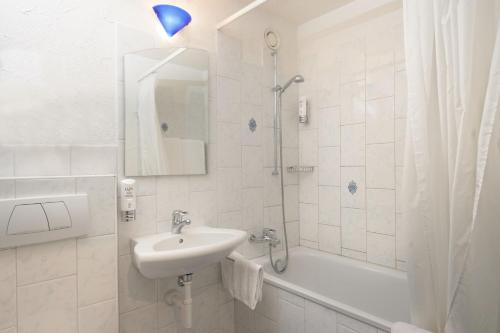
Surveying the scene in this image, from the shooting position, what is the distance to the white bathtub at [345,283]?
1.73 metres

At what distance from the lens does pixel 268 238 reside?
2.10 m

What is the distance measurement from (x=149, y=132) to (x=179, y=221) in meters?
0.51

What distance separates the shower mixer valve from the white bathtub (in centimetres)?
13

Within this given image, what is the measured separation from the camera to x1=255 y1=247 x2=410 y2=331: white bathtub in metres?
1.73

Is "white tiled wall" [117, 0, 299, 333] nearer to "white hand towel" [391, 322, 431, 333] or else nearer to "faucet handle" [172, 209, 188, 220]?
"faucet handle" [172, 209, 188, 220]

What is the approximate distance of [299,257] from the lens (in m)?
2.28

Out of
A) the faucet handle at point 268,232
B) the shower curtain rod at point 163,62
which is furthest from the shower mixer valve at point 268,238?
the shower curtain rod at point 163,62

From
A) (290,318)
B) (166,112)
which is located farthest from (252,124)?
(290,318)

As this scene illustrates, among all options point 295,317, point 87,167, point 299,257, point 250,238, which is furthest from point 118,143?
point 299,257

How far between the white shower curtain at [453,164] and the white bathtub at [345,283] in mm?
523

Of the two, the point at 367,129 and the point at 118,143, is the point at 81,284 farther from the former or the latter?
the point at 367,129

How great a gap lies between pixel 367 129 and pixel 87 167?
1.71m

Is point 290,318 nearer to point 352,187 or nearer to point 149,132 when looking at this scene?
point 352,187

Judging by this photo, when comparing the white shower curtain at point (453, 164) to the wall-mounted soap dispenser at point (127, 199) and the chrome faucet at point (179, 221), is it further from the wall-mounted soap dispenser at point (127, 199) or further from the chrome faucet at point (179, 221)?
the wall-mounted soap dispenser at point (127, 199)
